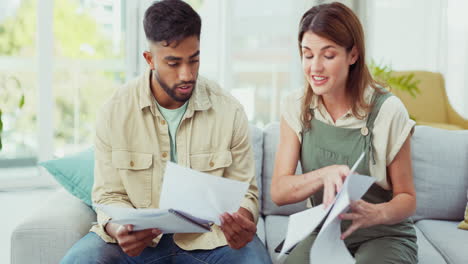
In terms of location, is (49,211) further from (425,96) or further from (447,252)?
(425,96)

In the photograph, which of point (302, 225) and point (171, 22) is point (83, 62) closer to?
point (171, 22)

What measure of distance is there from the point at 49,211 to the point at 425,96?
10.3 ft

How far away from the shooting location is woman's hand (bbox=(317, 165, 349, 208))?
1.37 m

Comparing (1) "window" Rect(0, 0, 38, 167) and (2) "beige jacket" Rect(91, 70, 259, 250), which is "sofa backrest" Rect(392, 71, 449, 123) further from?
(1) "window" Rect(0, 0, 38, 167)

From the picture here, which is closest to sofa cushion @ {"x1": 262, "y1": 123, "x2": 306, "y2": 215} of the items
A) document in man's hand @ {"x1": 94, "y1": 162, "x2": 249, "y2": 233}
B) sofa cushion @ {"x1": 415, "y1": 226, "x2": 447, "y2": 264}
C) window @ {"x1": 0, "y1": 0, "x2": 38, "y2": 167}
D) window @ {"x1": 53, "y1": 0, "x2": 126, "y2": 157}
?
sofa cushion @ {"x1": 415, "y1": 226, "x2": 447, "y2": 264}

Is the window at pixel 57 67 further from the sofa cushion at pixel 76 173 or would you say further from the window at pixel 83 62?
the sofa cushion at pixel 76 173

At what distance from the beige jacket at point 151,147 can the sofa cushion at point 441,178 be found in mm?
813

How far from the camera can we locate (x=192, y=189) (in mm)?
1359

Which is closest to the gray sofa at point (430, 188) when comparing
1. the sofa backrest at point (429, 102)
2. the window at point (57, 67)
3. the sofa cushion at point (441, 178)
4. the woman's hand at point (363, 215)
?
the sofa cushion at point (441, 178)

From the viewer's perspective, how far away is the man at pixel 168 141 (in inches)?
62.9

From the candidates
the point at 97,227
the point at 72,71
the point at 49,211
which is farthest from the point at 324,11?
the point at 72,71

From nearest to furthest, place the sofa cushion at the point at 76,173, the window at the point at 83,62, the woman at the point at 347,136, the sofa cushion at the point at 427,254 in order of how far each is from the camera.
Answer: the woman at the point at 347,136 < the sofa cushion at the point at 427,254 < the sofa cushion at the point at 76,173 < the window at the point at 83,62

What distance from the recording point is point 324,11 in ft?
5.11

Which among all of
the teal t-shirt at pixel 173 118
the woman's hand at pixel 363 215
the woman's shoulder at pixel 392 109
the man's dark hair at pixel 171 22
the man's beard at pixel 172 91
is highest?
the man's dark hair at pixel 171 22
